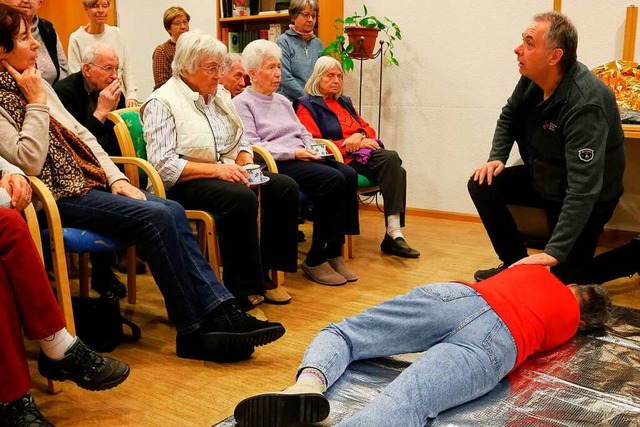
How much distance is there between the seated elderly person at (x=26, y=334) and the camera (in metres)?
1.68

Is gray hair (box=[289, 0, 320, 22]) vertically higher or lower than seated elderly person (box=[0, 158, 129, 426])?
higher

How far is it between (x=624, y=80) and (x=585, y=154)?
1.25 m

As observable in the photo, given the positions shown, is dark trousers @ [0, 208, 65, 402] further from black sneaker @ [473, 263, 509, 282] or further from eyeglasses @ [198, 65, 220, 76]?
black sneaker @ [473, 263, 509, 282]

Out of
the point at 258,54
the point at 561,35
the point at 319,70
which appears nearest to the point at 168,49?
the point at 319,70

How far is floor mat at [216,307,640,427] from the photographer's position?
69.5 inches

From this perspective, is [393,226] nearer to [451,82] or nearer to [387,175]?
[387,175]

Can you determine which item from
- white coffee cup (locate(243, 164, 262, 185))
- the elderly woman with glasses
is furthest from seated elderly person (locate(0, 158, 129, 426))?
the elderly woman with glasses

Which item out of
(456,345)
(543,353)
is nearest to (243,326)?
(456,345)

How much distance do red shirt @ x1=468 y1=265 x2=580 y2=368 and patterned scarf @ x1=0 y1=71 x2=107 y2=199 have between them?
1335mm

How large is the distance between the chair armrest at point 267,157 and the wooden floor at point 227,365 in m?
0.55

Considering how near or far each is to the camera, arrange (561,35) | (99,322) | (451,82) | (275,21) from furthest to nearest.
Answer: (275,21) → (451,82) → (561,35) → (99,322)

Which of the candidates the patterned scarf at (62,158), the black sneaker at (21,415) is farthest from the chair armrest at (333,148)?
the black sneaker at (21,415)

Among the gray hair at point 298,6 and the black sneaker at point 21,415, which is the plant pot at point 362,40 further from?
the black sneaker at point 21,415

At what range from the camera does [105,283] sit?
296 cm
